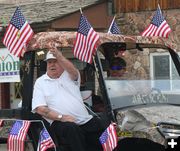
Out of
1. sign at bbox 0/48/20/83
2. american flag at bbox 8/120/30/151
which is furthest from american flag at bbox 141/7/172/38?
sign at bbox 0/48/20/83

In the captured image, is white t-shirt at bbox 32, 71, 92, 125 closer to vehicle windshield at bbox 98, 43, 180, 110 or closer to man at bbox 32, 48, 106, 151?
man at bbox 32, 48, 106, 151

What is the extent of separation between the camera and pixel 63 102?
484cm

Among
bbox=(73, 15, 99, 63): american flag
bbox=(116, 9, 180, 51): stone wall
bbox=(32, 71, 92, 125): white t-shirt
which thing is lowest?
bbox=(32, 71, 92, 125): white t-shirt

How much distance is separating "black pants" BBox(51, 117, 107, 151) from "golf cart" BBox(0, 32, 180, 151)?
0.12 m

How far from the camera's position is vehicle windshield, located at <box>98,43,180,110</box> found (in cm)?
482

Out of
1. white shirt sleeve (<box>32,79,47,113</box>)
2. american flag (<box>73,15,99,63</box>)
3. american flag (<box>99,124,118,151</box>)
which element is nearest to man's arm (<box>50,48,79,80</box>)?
american flag (<box>73,15,99,63</box>)

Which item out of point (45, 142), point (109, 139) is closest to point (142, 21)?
point (45, 142)

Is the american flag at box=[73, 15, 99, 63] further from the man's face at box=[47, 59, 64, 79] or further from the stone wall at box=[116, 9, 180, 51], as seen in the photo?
the stone wall at box=[116, 9, 180, 51]

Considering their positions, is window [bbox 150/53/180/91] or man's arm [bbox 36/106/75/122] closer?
man's arm [bbox 36/106/75/122]

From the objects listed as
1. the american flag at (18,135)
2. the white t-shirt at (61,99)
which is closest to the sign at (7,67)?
the american flag at (18,135)

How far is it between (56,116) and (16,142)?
0.54 metres

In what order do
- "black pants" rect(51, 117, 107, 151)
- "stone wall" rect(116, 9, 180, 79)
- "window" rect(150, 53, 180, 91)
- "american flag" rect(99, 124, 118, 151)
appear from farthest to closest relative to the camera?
1. "stone wall" rect(116, 9, 180, 79)
2. "window" rect(150, 53, 180, 91)
3. "black pants" rect(51, 117, 107, 151)
4. "american flag" rect(99, 124, 118, 151)

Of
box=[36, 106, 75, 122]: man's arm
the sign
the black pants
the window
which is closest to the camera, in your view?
the black pants

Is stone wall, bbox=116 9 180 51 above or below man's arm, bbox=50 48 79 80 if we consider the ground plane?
above
